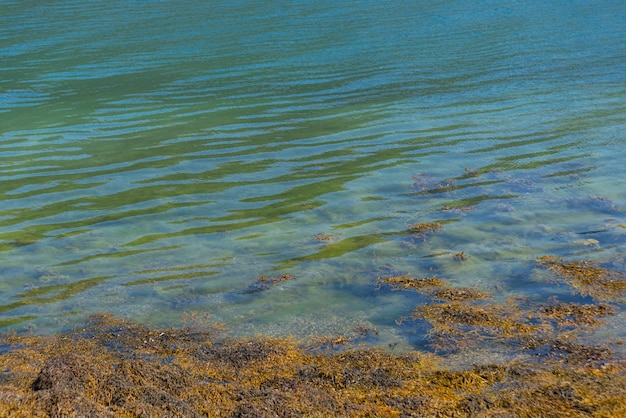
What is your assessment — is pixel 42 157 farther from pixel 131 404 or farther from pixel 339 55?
pixel 339 55

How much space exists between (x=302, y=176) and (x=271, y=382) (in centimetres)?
722

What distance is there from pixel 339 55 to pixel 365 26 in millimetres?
7880

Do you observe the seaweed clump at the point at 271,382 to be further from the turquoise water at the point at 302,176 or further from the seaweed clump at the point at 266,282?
the seaweed clump at the point at 266,282

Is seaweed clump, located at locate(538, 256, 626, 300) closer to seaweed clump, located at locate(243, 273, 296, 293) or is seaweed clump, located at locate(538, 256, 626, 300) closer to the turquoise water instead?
the turquoise water

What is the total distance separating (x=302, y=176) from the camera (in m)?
13.7

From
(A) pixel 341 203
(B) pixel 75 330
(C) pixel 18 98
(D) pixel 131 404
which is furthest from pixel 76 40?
(D) pixel 131 404

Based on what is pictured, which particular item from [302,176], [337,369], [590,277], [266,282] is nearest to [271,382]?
[337,369]

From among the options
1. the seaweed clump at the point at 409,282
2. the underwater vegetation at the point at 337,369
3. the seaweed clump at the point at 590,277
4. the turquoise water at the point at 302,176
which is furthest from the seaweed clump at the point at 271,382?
the seaweed clump at the point at 590,277

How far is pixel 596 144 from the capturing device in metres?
15.0

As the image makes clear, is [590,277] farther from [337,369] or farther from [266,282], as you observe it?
[266,282]

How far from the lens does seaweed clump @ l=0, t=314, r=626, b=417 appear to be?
633 cm

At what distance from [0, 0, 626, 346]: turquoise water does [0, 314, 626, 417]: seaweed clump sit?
0.65 m

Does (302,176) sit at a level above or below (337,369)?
above

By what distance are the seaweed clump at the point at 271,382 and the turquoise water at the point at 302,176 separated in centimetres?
65
